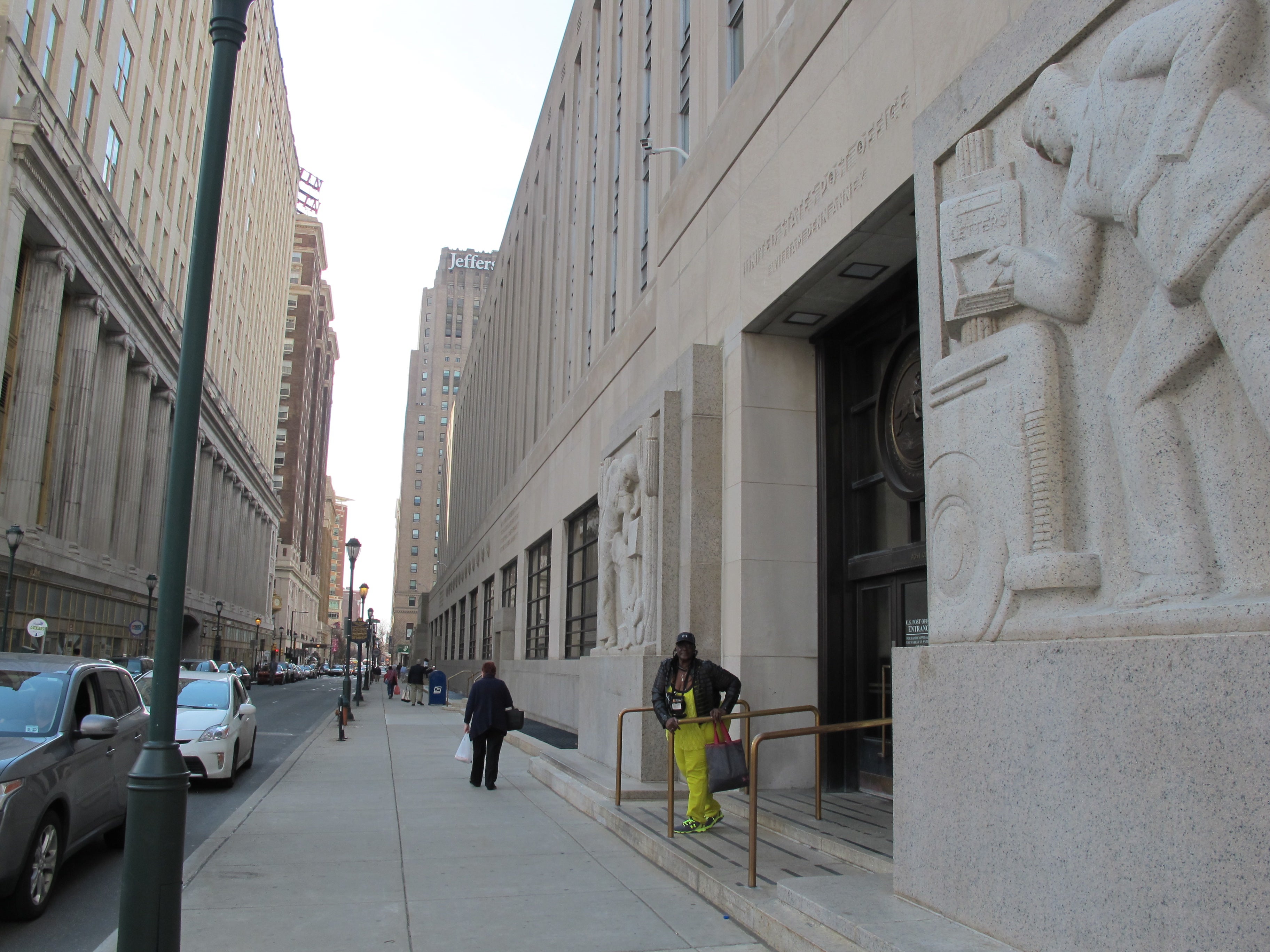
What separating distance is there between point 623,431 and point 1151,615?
9.82 meters

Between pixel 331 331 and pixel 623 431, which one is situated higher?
pixel 331 331

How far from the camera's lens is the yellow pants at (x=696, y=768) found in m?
8.44

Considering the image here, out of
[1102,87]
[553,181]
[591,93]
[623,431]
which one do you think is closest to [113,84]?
[553,181]

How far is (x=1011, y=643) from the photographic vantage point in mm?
4875

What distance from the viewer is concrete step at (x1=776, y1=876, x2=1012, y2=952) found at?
463cm

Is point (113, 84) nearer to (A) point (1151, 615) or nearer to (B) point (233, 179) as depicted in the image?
(B) point (233, 179)

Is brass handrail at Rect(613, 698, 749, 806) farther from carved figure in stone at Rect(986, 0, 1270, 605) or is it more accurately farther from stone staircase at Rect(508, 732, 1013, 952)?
carved figure in stone at Rect(986, 0, 1270, 605)

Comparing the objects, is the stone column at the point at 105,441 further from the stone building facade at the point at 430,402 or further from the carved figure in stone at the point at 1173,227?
the stone building facade at the point at 430,402

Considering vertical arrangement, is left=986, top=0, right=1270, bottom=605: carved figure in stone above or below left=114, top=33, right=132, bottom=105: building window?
below

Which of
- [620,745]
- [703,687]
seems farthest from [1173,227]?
[620,745]

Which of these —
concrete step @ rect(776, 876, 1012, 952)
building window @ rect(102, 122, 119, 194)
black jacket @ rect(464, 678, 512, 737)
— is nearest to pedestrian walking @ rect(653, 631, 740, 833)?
concrete step @ rect(776, 876, 1012, 952)

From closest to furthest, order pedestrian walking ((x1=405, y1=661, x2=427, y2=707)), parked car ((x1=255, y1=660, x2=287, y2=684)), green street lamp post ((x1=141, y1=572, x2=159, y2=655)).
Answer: pedestrian walking ((x1=405, y1=661, x2=427, y2=707)) → green street lamp post ((x1=141, y1=572, x2=159, y2=655)) → parked car ((x1=255, y1=660, x2=287, y2=684))

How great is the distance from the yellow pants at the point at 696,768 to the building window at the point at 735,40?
9.17 m

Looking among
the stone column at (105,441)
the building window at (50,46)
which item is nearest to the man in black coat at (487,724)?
the building window at (50,46)
